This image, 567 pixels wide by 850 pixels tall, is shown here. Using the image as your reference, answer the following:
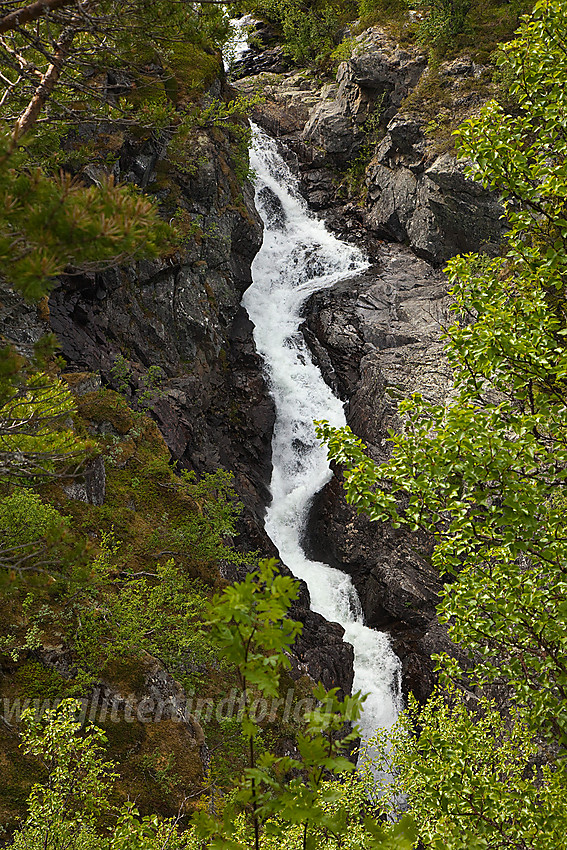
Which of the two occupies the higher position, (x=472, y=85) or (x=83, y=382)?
(x=472, y=85)

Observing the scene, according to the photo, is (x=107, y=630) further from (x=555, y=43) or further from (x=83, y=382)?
(x=555, y=43)

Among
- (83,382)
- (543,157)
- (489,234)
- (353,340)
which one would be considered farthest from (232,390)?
(543,157)

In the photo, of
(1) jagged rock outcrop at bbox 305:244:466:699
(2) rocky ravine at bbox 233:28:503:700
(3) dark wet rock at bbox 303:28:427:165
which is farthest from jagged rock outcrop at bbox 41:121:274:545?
(3) dark wet rock at bbox 303:28:427:165

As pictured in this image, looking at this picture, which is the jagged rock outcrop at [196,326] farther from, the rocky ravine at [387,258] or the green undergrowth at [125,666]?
the green undergrowth at [125,666]

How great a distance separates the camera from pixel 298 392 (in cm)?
2308

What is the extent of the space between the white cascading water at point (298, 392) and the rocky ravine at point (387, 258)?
1.96ft

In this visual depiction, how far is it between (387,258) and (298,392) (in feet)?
30.0

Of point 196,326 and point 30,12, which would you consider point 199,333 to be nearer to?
point 196,326

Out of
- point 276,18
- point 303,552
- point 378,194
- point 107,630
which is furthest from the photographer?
point 276,18

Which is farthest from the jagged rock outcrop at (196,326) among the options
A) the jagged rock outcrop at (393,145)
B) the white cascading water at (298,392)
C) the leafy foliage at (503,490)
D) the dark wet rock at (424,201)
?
the leafy foliage at (503,490)

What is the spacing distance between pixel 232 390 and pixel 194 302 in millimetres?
4124

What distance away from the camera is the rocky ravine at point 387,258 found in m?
18.7

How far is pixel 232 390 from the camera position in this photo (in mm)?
22406

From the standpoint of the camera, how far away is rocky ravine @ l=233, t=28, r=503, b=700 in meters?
18.7
